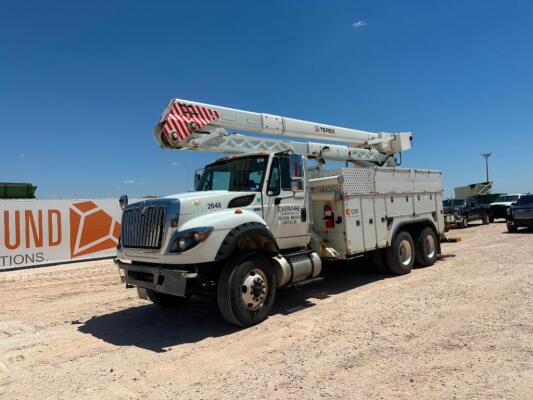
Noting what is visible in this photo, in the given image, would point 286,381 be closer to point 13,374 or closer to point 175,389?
point 175,389

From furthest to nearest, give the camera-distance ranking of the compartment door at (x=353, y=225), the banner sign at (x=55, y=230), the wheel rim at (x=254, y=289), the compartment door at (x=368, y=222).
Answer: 1. the banner sign at (x=55, y=230)
2. the compartment door at (x=368, y=222)
3. the compartment door at (x=353, y=225)
4. the wheel rim at (x=254, y=289)

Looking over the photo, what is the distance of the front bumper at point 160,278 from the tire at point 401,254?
539cm

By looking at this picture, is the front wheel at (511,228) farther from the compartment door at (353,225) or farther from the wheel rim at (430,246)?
the compartment door at (353,225)

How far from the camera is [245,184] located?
22.0 ft

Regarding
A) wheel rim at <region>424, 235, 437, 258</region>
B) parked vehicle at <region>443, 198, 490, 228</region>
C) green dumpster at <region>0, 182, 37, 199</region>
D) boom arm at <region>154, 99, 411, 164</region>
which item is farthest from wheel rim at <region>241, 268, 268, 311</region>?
green dumpster at <region>0, 182, 37, 199</region>

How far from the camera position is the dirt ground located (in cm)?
378

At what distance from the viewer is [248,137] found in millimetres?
8141

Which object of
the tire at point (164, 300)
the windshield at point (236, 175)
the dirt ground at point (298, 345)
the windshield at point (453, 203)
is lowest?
the dirt ground at point (298, 345)

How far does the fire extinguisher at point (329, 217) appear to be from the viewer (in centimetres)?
785

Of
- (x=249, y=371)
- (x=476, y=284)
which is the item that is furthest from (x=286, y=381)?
(x=476, y=284)

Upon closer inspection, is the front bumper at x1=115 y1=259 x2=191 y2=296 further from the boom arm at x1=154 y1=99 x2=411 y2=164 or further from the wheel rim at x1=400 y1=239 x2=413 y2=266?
the wheel rim at x1=400 y1=239 x2=413 y2=266

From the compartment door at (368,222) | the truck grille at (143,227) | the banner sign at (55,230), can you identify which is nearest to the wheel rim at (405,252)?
the compartment door at (368,222)

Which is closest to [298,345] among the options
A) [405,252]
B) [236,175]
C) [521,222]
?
[236,175]

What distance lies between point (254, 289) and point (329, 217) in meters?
2.71
